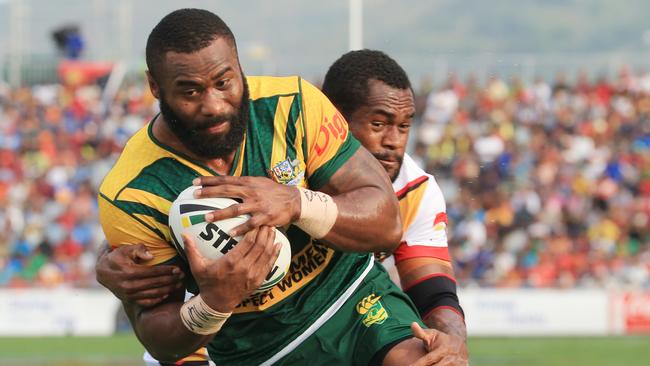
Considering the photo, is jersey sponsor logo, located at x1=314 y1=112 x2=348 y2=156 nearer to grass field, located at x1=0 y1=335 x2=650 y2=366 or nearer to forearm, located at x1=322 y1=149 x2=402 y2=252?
forearm, located at x1=322 y1=149 x2=402 y2=252

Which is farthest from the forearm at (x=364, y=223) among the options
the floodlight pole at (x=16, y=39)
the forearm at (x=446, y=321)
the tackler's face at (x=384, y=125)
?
the floodlight pole at (x=16, y=39)

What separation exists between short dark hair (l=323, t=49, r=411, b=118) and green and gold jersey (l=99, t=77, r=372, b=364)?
1.04 metres

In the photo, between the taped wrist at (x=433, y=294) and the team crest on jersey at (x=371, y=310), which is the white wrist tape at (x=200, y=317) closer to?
the team crest on jersey at (x=371, y=310)

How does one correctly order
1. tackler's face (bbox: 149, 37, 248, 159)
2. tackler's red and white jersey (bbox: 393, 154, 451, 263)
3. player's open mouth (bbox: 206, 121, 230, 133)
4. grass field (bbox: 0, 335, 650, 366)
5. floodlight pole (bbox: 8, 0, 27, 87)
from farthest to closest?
1. floodlight pole (bbox: 8, 0, 27, 87)
2. grass field (bbox: 0, 335, 650, 366)
3. tackler's red and white jersey (bbox: 393, 154, 451, 263)
4. player's open mouth (bbox: 206, 121, 230, 133)
5. tackler's face (bbox: 149, 37, 248, 159)

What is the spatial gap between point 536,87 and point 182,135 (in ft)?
71.9

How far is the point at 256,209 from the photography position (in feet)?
16.0

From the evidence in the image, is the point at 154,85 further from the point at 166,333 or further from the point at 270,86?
the point at 166,333

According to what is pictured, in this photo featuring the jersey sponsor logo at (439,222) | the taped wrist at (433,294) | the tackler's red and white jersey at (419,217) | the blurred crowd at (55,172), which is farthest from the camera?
the blurred crowd at (55,172)

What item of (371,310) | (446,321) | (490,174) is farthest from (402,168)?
(490,174)

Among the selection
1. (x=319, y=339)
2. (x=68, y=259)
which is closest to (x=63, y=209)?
(x=68, y=259)

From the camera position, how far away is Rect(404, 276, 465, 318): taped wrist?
6402 mm

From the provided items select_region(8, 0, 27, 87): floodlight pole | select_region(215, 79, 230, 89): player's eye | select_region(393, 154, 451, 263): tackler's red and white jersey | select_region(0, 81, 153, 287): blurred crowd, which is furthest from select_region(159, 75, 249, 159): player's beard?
select_region(8, 0, 27, 87): floodlight pole

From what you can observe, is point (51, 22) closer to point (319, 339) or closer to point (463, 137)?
point (463, 137)

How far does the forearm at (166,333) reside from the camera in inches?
211
